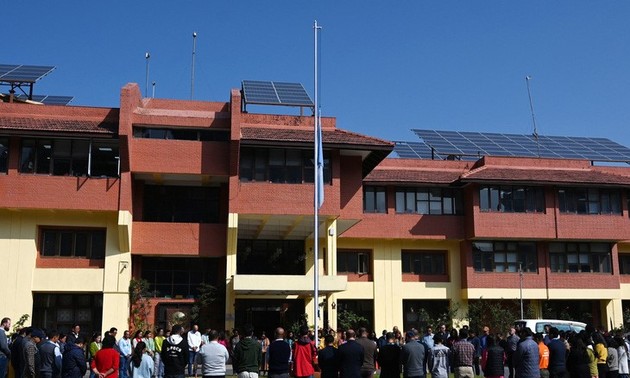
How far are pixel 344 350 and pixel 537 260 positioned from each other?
2726cm

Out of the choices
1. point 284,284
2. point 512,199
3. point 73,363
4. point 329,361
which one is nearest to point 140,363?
point 73,363

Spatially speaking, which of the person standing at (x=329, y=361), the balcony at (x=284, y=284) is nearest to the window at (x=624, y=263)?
the balcony at (x=284, y=284)

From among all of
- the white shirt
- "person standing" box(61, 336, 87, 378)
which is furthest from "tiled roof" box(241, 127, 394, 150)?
"person standing" box(61, 336, 87, 378)

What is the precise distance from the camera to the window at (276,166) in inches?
1221

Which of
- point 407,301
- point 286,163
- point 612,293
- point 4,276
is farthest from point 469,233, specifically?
point 4,276

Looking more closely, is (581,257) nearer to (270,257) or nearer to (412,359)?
(270,257)

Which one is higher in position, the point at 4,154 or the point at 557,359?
the point at 4,154

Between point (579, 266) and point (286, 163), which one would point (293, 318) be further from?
point (579, 266)

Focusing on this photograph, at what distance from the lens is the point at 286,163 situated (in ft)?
102

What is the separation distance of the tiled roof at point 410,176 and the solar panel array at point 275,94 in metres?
5.81

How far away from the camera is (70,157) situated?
3014 centimetres

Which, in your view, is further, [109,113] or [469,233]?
[469,233]

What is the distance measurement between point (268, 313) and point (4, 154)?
13.7 metres

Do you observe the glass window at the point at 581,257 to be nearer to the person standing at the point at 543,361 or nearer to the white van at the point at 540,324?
the white van at the point at 540,324
